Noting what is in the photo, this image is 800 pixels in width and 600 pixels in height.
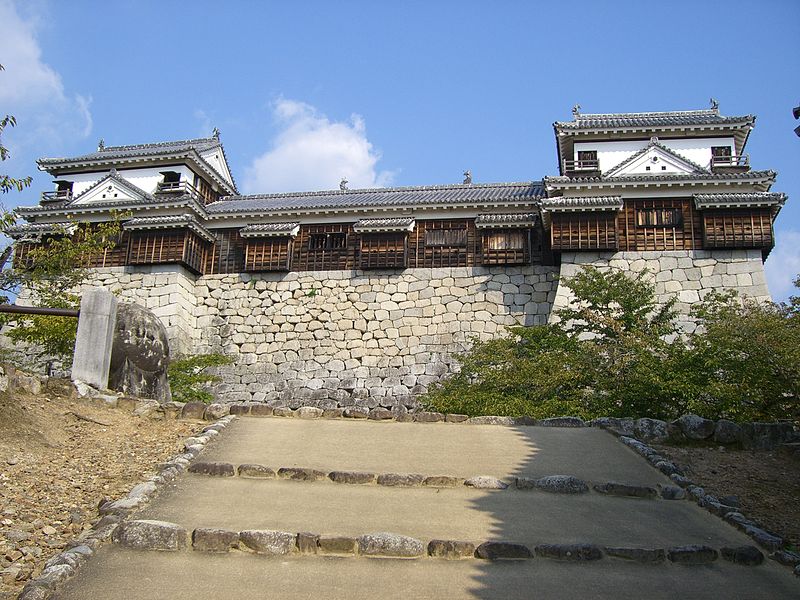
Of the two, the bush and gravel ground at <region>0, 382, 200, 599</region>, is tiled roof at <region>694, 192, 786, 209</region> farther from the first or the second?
gravel ground at <region>0, 382, 200, 599</region>

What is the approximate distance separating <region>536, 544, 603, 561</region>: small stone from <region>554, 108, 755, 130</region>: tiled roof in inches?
811

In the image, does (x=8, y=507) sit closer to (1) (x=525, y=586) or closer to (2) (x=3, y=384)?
(2) (x=3, y=384)

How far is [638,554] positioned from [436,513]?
210cm

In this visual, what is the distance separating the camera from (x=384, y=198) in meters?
27.6

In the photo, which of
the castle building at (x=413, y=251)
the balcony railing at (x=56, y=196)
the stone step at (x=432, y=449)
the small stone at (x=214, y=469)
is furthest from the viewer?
the balcony railing at (x=56, y=196)

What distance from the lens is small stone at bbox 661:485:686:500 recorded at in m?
9.05

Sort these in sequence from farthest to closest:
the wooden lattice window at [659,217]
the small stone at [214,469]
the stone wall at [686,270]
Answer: the wooden lattice window at [659,217] → the stone wall at [686,270] → the small stone at [214,469]

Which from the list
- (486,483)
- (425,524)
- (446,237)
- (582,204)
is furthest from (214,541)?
(446,237)

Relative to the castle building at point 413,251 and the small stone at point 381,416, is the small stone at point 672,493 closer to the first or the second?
the small stone at point 381,416

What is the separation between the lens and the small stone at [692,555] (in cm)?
712

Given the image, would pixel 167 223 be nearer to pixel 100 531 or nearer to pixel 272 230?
pixel 272 230

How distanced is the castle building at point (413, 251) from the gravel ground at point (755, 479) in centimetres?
1084

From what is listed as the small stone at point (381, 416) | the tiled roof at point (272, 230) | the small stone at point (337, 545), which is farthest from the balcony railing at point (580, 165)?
the small stone at point (337, 545)

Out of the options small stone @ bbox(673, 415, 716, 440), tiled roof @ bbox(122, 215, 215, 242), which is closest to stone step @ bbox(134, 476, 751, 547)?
small stone @ bbox(673, 415, 716, 440)
